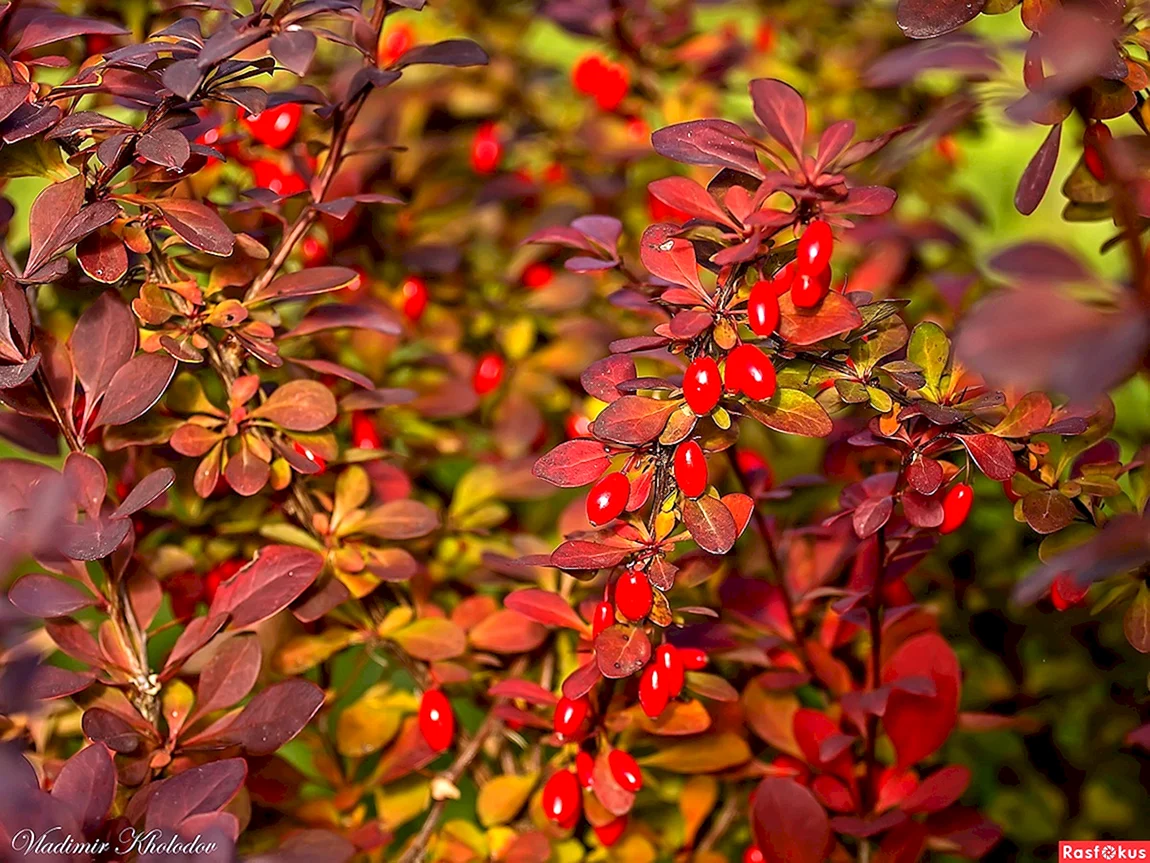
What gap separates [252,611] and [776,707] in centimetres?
44

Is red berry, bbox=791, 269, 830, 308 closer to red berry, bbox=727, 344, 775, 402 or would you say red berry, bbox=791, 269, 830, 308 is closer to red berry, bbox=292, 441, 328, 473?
red berry, bbox=727, 344, 775, 402

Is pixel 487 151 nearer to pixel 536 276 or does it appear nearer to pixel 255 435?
pixel 536 276

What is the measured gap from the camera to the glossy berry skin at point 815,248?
680 millimetres

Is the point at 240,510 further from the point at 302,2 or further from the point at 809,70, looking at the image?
the point at 809,70

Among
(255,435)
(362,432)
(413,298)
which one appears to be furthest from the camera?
(413,298)

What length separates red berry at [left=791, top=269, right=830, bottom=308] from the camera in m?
0.69

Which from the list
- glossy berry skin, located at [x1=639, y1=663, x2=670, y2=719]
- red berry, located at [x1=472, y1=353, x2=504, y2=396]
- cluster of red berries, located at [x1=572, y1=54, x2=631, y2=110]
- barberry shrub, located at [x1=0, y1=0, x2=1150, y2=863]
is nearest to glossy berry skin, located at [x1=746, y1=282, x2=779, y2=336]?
barberry shrub, located at [x1=0, y1=0, x2=1150, y2=863]

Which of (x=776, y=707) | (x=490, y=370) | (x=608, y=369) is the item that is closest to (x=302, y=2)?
(x=608, y=369)

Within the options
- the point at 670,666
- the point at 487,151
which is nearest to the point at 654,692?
the point at 670,666

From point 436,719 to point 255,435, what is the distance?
0.89 feet

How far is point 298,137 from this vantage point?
4.01 feet

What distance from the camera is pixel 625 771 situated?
32.3 inches

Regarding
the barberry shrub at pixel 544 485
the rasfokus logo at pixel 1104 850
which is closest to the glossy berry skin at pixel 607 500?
the barberry shrub at pixel 544 485

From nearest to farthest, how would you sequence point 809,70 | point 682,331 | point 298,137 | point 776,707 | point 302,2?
point 682,331 → point 302,2 → point 776,707 → point 298,137 → point 809,70
